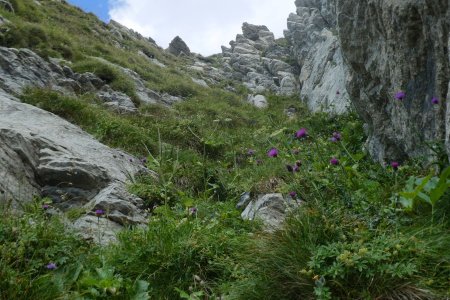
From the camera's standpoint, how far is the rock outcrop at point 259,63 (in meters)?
34.8

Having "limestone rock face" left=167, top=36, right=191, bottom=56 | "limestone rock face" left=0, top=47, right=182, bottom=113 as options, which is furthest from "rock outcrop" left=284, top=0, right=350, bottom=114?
"limestone rock face" left=167, top=36, right=191, bottom=56

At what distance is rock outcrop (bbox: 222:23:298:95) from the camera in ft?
114

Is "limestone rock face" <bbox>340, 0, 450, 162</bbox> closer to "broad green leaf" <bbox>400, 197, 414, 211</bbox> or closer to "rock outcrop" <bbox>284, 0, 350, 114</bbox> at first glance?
"broad green leaf" <bbox>400, 197, 414, 211</bbox>

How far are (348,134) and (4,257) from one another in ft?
20.3

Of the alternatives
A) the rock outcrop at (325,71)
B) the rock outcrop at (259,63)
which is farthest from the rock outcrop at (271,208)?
the rock outcrop at (259,63)

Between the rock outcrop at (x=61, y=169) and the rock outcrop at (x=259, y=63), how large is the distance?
20.7 m

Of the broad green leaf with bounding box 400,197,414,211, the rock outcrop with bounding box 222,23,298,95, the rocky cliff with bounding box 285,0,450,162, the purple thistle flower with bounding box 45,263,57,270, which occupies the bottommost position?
the purple thistle flower with bounding box 45,263,57,270

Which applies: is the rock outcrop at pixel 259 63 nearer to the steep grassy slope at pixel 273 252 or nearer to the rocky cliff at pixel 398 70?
the rocky cliff at pixel 398 70

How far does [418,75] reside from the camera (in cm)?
489

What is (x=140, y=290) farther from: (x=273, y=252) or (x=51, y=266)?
(x=273, y=252)

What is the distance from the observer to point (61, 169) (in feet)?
21.3

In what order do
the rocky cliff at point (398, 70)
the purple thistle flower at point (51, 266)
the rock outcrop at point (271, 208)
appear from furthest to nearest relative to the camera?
the rock outcrop at point (271, 208) → the rocky cliff at point (398, 70) → the purple thistle flower at point (51, 266)

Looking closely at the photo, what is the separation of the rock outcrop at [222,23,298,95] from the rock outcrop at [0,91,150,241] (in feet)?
68.0

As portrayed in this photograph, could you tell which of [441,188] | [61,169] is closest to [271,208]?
[441,188]
